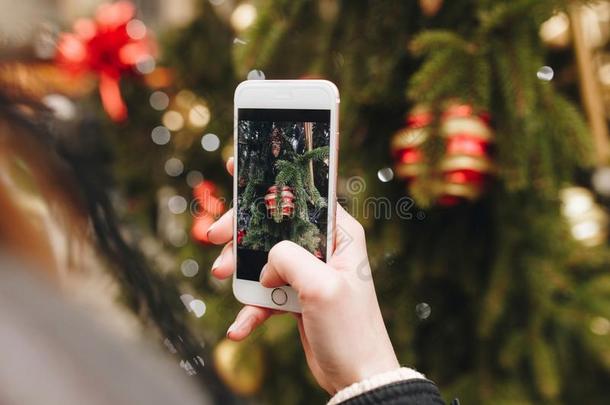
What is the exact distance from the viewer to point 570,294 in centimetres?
87

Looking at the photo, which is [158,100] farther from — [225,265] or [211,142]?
[225,265]

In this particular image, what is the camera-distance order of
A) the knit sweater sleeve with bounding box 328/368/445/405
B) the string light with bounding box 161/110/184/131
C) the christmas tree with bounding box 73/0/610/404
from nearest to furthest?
the knit sweater sleeve with bounding box 328/368/445/405 < the christmas tree with bounding box 73/0/610/404 < the string light with bounding box 161/110/184/131

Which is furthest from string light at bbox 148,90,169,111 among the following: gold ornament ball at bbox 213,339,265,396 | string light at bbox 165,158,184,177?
gold ornament ball at bbox 213,339,265,396

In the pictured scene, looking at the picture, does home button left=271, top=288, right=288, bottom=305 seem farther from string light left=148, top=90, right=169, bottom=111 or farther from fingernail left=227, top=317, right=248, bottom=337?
string light left=148, top=90, right=169, bottom=111

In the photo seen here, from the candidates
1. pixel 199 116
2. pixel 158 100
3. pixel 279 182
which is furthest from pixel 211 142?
pixel 279 182

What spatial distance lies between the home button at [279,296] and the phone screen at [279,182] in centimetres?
3

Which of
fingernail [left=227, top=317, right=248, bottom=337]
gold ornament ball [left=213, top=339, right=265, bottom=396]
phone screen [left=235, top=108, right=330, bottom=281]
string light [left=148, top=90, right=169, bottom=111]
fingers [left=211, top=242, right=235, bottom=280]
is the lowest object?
gold ornament ball [left=213, top=339, right=265, bottom=396]

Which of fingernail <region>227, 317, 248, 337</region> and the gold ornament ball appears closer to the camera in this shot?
fingernail <region>227, 317, 248, 337</region>

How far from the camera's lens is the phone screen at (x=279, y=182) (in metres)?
0.48

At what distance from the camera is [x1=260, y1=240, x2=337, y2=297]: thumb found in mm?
402

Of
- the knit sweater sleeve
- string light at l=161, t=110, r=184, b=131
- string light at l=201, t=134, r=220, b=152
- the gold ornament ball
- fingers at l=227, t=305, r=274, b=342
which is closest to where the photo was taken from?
the knit sweater sleeve

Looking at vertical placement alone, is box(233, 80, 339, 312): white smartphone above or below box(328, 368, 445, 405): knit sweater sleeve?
above

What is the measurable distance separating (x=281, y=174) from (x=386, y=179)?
40 centimetres

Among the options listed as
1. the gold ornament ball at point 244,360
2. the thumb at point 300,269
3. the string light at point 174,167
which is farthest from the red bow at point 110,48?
the thumb at point 300,269
